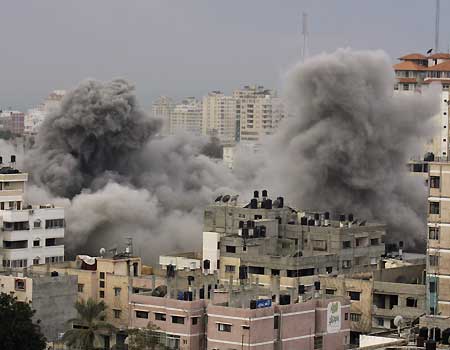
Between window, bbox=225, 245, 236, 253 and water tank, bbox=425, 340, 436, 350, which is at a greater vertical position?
window, bbox=225, 245, 236, 253

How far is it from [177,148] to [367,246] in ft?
81.2

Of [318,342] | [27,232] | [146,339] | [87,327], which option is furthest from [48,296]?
[27,232]

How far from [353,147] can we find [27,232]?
15906 mm

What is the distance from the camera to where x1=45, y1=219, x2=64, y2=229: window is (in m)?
46.9

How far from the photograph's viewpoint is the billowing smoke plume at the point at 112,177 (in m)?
57.8

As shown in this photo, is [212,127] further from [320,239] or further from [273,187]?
[320,239]


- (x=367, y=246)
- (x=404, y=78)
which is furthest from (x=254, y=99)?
(x=367, y=246)

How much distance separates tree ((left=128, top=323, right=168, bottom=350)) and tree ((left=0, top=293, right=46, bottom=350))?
1.95 m

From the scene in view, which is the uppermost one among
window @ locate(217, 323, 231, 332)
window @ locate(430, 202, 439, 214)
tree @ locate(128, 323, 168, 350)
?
window @ locate(430, 202, 439, 214)

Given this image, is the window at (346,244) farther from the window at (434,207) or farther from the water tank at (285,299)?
the water tank at (285,299)

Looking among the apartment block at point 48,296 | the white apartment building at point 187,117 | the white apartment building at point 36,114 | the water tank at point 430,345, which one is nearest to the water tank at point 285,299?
the apartment block at point 48,296

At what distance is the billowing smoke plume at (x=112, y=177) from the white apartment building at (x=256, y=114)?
49570mm

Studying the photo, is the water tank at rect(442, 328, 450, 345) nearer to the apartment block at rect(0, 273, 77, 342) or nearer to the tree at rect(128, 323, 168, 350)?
the tree at rect(128, 323, 168, 350)

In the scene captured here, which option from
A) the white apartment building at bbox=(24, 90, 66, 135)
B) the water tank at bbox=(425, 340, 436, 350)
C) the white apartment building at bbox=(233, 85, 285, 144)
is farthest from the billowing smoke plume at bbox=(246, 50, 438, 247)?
the white apartment building at bbox=(24, 90, 66, 135)
